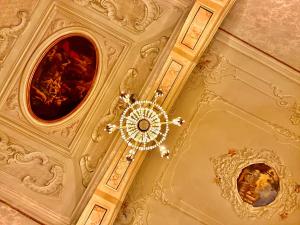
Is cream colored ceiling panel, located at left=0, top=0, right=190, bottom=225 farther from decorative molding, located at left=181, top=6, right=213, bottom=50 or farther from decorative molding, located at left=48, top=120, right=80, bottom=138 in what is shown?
decorative molding, located at left=181, top=6, right=213, bottom=50

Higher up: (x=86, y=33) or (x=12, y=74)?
(x=86, y=33)

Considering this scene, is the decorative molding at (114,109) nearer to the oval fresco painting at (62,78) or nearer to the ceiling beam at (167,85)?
the ceiling beam at (167,85)

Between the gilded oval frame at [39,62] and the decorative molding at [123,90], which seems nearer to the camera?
the gilded oval frame at [39,62]

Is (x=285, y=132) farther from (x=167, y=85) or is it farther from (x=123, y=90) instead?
(x=123, y=90)

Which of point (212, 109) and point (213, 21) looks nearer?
point (213, 21)

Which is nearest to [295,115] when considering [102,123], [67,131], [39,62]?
[102,123]

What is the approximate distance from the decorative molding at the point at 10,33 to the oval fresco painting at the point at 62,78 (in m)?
0.58

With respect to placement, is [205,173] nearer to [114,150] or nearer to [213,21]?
[114,150]

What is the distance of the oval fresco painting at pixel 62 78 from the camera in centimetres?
809

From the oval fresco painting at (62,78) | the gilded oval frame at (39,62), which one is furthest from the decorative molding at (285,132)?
the oval fresco painting at (62,78)

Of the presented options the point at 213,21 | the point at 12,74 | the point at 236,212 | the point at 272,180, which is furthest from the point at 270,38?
the point at 12,74

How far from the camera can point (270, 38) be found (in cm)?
812

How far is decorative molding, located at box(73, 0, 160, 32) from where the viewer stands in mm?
8078

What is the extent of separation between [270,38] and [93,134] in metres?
3.53
